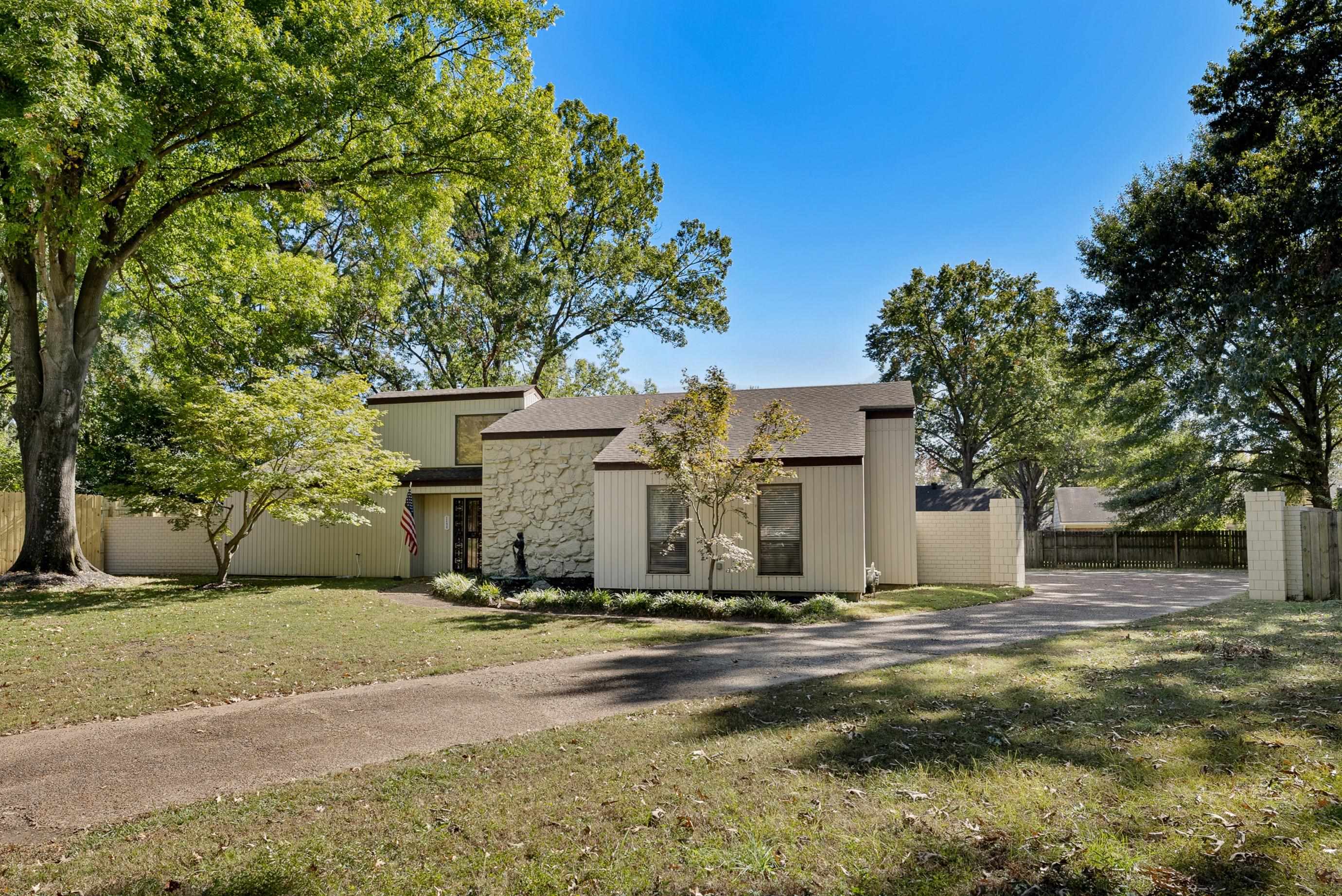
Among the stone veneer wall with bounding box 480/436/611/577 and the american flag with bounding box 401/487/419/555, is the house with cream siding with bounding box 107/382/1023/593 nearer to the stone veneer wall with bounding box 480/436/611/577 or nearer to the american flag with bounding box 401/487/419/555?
the stone veneer wall with bounding box 480/436/611/577

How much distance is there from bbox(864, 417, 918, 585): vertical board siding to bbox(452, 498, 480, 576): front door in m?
10.4

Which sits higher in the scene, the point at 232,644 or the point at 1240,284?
the point at 1240,284

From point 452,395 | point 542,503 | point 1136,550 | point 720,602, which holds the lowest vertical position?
point 1136,550

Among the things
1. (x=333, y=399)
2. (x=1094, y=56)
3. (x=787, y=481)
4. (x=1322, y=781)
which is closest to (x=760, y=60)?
(x=1094, y=56)

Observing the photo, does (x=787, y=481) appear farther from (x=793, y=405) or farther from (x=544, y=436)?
(x=544, y=436)

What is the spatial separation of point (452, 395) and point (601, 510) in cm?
782

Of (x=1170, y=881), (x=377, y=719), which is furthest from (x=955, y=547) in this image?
(x=1170, y=881)

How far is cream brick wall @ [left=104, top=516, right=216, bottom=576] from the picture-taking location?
68.0ft

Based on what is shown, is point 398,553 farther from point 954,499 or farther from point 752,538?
point 954,499

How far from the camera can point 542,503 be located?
1730 centimetres

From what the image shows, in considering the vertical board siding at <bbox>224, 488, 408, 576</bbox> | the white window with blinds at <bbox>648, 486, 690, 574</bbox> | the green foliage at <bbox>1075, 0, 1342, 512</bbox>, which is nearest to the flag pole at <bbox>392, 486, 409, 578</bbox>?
the vertical board siding at <bbox>224, 488, 408, 576</bbox>

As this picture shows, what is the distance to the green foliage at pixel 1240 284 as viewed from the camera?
543 inches

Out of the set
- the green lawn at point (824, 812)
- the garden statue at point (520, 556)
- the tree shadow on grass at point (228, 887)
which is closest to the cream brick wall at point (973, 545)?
the garden statue at point (520, 556)

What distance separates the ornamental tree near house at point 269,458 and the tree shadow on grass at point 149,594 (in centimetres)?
101
